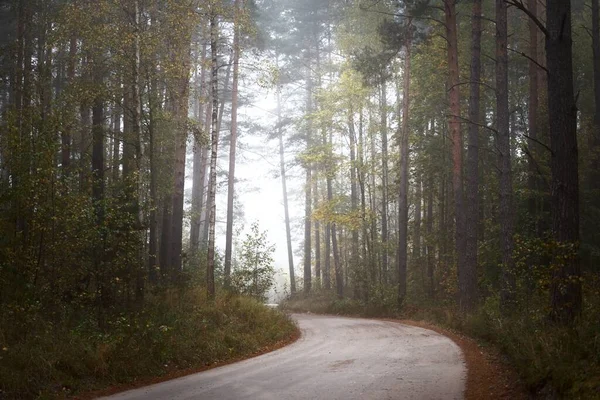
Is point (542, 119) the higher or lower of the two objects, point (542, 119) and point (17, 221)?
the higher

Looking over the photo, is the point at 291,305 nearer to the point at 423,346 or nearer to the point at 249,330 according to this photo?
the point at 249,330

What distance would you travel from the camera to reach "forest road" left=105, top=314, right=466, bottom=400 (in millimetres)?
8086

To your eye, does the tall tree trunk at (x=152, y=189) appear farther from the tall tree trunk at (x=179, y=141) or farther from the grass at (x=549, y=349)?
the grass at (x=549, y=349)

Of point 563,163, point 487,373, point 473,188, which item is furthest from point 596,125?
point 487,373

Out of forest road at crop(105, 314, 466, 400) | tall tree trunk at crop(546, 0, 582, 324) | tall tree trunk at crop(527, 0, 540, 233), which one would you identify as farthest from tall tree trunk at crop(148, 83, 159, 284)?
tall tree trunk at crop(527, 0, 540, 233)

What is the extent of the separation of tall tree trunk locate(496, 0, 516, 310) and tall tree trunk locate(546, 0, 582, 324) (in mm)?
5937

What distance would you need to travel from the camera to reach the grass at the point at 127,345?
8.84m

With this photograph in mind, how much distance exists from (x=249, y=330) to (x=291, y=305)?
18.3m

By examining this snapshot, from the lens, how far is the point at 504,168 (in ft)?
49.4

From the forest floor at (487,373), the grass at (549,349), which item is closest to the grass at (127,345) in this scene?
the forest floor at (487,373)

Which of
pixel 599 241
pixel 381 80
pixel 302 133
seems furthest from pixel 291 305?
pixel 599 241

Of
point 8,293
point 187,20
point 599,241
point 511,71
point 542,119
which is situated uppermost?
point 511,71

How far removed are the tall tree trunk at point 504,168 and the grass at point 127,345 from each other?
696 centimetres

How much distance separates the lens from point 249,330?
48.1 feet
